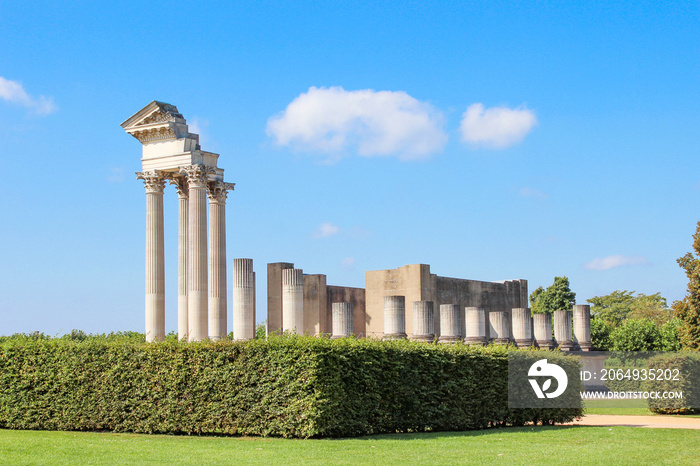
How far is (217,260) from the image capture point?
38.7 m

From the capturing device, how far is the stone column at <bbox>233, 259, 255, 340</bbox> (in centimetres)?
3759

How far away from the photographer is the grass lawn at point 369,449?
17656 mm

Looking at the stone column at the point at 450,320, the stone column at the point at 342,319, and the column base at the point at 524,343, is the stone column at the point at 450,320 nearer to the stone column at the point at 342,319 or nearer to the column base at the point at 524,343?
the column base at the point at 524,343

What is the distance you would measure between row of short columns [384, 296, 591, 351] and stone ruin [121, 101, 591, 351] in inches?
2.0

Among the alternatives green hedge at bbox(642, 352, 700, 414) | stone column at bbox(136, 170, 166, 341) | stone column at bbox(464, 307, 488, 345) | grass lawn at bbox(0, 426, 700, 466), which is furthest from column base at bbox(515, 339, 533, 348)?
grass lawn at bbox(0, 426, 700, 466)

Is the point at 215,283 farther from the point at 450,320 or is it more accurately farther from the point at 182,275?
the point at 450,320

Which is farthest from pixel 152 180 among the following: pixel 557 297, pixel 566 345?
pixel 557 297

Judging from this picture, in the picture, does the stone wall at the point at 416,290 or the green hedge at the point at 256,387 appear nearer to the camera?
the green hedge at the point at 256,387

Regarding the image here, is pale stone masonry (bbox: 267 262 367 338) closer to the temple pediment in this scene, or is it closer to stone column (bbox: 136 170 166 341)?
stone column (bbox: 136 170 166 341)

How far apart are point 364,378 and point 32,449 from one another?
8.44 m

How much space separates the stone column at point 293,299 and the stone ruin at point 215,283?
0.04 metres

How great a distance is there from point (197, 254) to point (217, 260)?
1389mm

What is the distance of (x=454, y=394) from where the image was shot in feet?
81.6

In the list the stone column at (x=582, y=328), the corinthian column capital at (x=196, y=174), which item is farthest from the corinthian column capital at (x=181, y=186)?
the stone column at (x=582, y=328)
